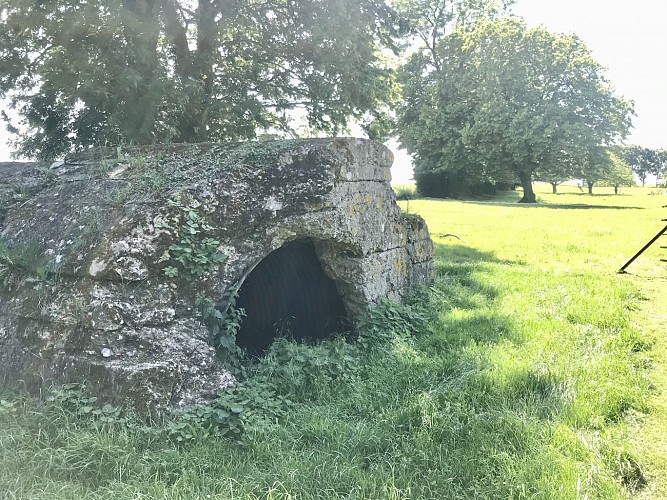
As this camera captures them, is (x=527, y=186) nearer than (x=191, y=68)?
No

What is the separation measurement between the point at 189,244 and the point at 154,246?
0.29m

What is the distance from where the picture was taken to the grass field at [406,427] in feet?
10.7

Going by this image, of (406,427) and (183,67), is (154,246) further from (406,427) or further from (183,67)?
(183,67)

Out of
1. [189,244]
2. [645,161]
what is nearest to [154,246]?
[189,244]

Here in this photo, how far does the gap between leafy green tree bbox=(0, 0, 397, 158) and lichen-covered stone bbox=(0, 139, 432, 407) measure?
5.31m

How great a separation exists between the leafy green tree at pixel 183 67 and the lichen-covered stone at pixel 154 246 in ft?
17.4

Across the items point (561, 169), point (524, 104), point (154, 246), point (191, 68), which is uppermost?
point (524, 104)

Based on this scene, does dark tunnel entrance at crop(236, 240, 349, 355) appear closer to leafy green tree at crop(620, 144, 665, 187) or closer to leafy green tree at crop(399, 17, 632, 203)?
leafy green tree at crop(399, 17, 632, 203)

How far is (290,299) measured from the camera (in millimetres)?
6625

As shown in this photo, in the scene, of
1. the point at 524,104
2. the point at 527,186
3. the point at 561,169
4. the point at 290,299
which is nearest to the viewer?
the point at 290,299

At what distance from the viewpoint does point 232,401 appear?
4.07m

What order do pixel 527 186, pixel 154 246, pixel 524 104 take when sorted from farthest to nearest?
pixel 527 186 → pixel 524 104 → pixel 154 246

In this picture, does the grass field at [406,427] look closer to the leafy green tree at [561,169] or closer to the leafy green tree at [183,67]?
the leafy green tree at [183,67]

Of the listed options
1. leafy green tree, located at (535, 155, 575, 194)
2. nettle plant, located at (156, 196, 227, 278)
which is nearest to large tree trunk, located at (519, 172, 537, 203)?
leafy green tree, located at (535, 155, 575, 194)
